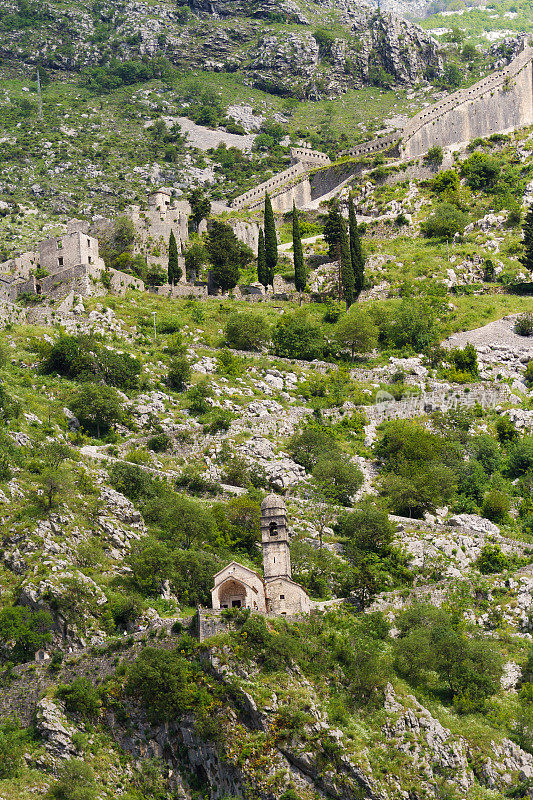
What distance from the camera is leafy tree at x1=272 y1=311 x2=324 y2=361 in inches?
3312

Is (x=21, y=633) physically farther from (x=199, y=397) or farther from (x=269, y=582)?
(x=199, y=397)

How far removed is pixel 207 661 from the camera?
45312mm

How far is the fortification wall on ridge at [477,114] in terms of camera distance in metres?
120

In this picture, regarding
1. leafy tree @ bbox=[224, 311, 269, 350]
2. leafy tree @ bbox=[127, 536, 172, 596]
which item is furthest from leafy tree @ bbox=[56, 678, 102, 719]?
leafy tree @ bbox=[224, 311, 269, 350]

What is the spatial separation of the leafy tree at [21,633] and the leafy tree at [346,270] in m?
50.6

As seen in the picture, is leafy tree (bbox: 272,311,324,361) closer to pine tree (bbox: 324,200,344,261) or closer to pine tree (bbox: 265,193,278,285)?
pine tree (bbox: 265,193,278,285)

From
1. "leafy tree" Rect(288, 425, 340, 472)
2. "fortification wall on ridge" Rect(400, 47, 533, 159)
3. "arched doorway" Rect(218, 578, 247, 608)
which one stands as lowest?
"arched doorway" Rect(218, 578, 247, 608)

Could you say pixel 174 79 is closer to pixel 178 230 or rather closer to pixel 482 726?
pixel 178 230

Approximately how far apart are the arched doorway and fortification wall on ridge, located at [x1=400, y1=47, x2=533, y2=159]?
7997 cm

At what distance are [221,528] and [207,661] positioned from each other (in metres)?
13.5

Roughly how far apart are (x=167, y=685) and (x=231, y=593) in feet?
18.6

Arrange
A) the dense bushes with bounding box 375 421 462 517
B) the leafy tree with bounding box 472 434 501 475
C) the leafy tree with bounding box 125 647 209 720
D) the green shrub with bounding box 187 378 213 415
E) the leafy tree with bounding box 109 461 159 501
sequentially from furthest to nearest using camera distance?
the green shrub with bounding box 187 378 213 415 → the leafy tree with bounding box 472 434 501 475 → the dense bushes with bounding box 375 421 462 517 → the leafy tree with bounding box 109 461 159 501 → the leafy tree with bounding box 125 647 209 720

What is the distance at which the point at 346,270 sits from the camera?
93.4 metres

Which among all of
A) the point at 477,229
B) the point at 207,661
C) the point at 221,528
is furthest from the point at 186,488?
the point at 477,229
